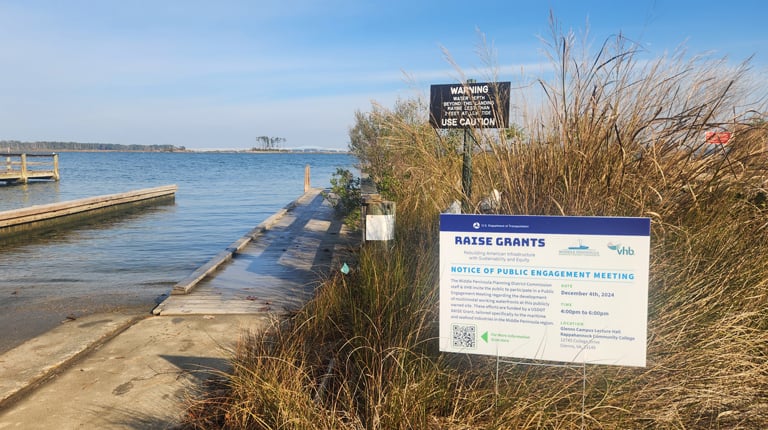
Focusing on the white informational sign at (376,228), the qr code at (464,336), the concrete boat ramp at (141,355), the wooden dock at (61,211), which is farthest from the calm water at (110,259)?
the qr code at (464,336)

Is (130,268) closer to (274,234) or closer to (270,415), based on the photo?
(274,234)

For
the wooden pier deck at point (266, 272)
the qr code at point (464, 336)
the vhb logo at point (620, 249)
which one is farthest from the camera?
the wooden pier deck at point (266, 272)

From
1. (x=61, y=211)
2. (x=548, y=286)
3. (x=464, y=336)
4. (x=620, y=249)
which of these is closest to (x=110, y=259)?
(x=61, y=211)

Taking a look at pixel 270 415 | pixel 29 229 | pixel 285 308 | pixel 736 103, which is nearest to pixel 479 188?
pixel 736 103

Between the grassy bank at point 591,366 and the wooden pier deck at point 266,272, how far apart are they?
5.66 feet

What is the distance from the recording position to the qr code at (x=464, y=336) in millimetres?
2559

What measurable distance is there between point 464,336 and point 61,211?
17.7m

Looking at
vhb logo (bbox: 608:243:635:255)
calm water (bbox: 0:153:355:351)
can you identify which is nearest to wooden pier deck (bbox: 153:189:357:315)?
calm water (bbox: 0:153:355:351)

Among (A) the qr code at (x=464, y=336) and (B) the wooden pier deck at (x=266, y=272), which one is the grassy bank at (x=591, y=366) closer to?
(A) the qr code at (x=464, y=336)

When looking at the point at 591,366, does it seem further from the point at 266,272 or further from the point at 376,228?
the point at 266,272

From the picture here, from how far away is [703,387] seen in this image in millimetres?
2727

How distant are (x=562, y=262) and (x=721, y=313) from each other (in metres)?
1.34

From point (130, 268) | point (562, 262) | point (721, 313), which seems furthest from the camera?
point (130, 268)

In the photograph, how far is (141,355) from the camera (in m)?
4.17
